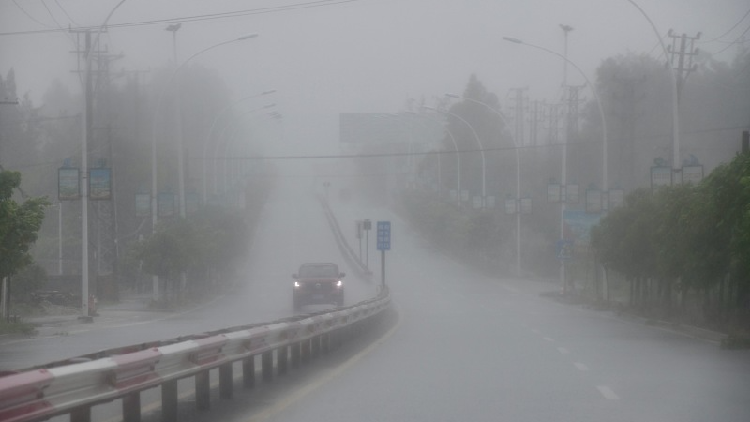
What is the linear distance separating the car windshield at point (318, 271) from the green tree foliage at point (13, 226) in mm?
16279

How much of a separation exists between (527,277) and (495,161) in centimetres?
4661

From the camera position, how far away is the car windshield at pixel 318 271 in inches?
1881

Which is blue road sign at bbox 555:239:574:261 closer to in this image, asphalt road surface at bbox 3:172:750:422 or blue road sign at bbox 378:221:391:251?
blue road sign at bbox 378:221:391:251

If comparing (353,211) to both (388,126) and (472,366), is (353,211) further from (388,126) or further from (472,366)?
(472,366)

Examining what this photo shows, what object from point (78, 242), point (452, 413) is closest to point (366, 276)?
point (78, 242)

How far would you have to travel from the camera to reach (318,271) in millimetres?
48531

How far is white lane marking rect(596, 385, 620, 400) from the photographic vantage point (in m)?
14.8

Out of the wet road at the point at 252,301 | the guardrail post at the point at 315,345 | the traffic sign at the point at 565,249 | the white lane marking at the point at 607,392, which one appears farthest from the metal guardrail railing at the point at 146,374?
the traffic sign at the point at 565,249

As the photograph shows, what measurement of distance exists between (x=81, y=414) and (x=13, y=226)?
76.3ft

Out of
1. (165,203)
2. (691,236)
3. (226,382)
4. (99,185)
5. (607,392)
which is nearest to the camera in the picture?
(226,382)

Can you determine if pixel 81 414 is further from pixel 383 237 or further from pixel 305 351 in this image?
pixel 383 237

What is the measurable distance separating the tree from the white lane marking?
65.2ft

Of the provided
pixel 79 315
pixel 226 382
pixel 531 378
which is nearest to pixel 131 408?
pixel 226 382

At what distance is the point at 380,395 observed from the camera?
49.4 ft
